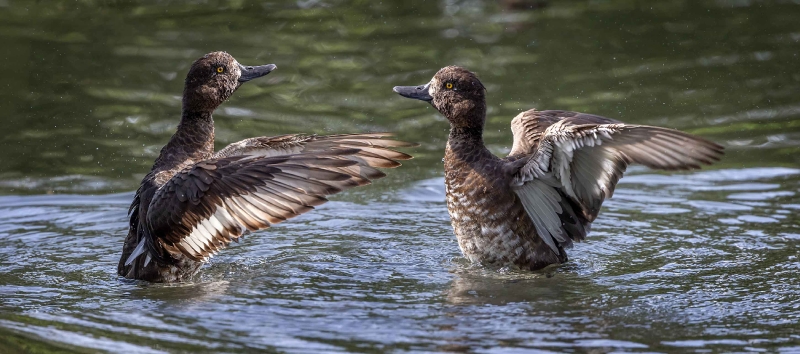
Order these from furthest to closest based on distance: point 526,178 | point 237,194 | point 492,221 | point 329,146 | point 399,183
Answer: point 399,183 < point 329,146 < point 492,221 < point 526,178 < point 237,194

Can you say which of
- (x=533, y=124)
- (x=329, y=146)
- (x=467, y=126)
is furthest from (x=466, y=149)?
(x=329, y=146)

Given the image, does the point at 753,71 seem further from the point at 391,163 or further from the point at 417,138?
the point at 391,163

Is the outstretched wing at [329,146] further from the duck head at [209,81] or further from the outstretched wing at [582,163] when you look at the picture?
the outstretched wing at [582,163]

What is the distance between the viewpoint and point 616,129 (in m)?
5.72

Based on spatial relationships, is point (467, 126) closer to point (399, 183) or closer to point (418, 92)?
point (418, 92)

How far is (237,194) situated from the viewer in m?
5.86

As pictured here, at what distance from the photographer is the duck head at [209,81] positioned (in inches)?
267

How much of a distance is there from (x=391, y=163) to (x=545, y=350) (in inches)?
86.4

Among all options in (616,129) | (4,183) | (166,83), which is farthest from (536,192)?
(166,83)

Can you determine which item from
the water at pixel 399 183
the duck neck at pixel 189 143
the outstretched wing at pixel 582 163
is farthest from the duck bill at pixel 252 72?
the outstretched wing at pixel 582 163

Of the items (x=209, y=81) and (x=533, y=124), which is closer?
(x=209, y=81)

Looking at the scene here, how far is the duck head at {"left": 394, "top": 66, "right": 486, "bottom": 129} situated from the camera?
6723 millimetres

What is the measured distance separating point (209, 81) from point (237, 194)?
1221 millimetres

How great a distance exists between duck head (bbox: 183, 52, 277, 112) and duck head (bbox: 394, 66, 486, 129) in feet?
4.36
